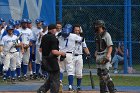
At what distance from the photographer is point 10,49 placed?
18.6 metres

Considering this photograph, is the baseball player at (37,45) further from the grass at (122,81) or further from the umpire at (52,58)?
the umpire at (52,58)

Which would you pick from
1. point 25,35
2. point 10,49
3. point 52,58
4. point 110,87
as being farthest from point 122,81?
point 52,58

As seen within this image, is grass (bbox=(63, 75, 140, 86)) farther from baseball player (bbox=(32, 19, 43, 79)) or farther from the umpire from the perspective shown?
the umpire

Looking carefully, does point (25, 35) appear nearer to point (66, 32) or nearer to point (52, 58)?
point (66, 32)

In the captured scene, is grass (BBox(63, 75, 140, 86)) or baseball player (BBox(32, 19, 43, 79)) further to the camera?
baseball player (BBox(32, 19, 43, 79))

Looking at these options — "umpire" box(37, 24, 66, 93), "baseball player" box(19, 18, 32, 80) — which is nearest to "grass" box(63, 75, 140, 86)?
"baseball player" box(19, 18, 32, 80)

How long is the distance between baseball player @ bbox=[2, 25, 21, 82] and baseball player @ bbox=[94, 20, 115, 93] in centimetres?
547

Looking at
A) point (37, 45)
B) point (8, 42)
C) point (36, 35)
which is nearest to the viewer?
point (8, 42)

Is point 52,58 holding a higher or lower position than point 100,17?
lower

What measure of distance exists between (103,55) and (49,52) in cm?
144

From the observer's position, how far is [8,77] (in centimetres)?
1909

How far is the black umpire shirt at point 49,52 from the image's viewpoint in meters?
13.4

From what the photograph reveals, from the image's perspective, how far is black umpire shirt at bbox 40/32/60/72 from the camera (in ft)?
44.0

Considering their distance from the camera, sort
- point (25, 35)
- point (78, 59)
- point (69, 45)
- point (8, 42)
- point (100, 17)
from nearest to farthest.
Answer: point (69, 45) < point (78, 59) < point (8, 42) < point (25, 35) < point (100, 17)
